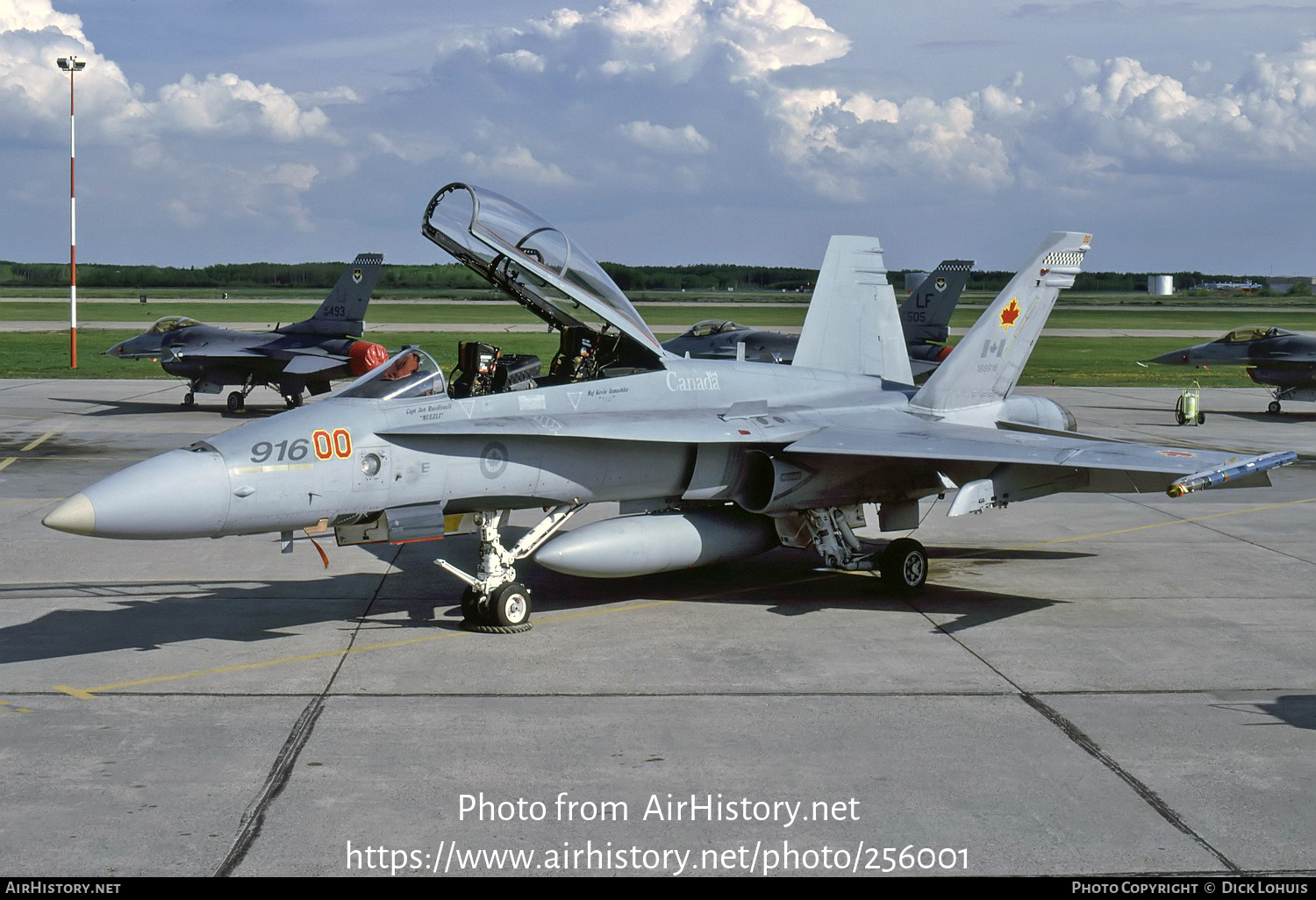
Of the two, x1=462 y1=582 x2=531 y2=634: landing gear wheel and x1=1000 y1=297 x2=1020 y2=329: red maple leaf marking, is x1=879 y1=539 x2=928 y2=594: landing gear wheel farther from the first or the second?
x1=462 y1=582 x2=531 y2=634: landing gear wheel

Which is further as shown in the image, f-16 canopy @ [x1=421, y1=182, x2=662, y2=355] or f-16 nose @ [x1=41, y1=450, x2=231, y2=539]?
f-16 canopy @ [x1=421, y1=182, x2=662, y2=355]

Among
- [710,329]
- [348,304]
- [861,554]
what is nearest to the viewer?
[861,554]

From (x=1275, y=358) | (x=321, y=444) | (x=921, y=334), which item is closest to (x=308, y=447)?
(x=321, y=444)

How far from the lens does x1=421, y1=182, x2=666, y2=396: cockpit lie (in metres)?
11.0

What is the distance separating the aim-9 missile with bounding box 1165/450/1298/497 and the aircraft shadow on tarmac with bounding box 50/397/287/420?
873 inches

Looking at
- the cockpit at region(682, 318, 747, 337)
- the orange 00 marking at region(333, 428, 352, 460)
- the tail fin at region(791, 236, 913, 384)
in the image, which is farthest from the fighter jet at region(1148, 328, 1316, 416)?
the orange 00 marking at region(333, 428, 352, 460)

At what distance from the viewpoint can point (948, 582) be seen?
526 inches

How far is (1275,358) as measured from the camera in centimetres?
3044

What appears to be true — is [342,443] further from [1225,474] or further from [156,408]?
[156,408]

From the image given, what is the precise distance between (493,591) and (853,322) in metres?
6.51

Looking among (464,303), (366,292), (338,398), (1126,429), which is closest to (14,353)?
(366,292)

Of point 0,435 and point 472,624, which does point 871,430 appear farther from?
point 0,435

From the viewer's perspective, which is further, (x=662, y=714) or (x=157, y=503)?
(x=157, y=503)

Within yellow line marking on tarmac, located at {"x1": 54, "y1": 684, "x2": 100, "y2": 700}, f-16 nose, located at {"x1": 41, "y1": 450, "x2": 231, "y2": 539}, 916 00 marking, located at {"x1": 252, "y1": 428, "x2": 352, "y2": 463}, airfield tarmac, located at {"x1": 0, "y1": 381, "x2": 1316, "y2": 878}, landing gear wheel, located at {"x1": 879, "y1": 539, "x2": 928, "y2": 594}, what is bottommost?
airfield tarmac, located at {"x1": 0, "y1": 381, "x2": 1316, "y2": 878}
